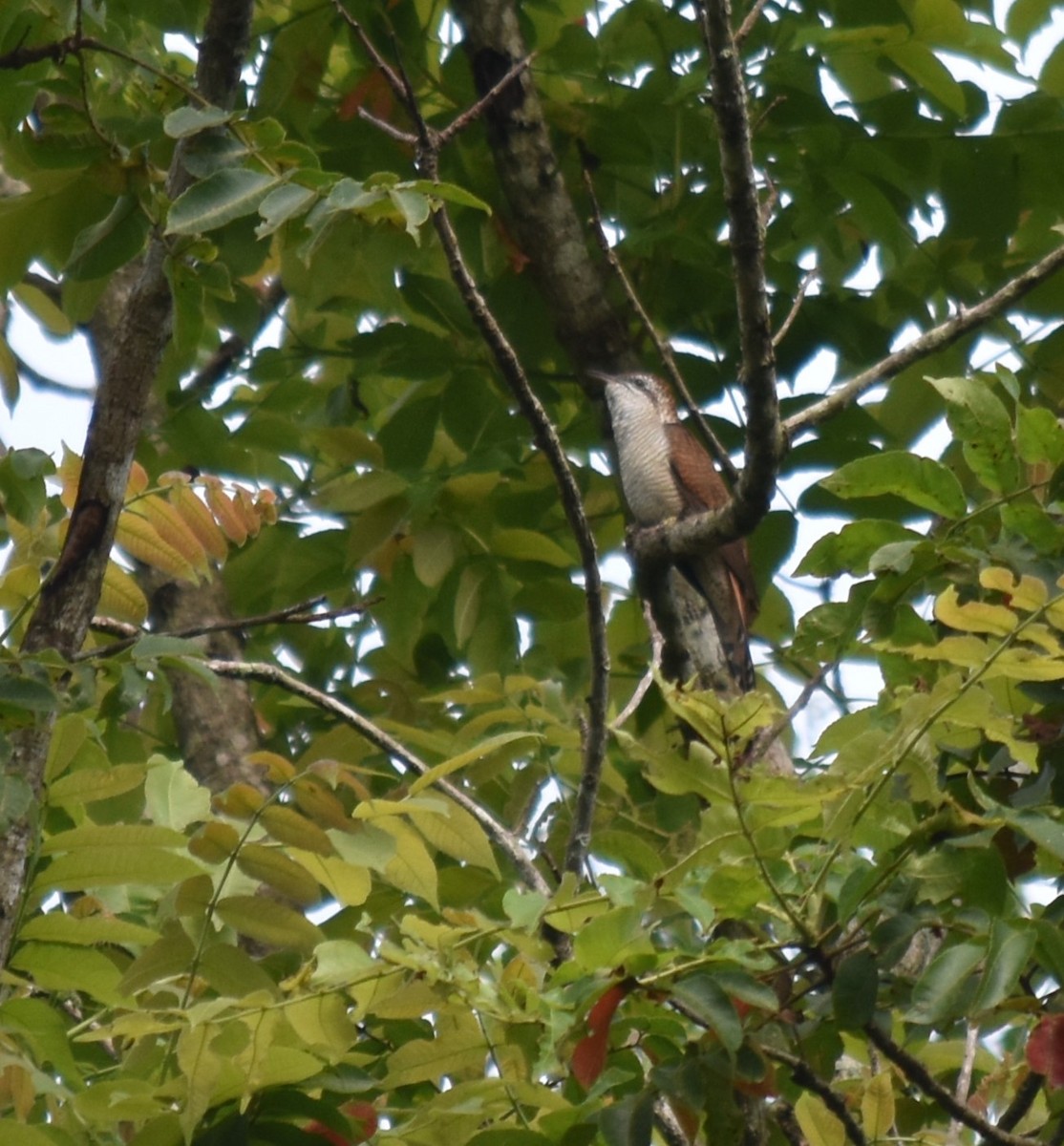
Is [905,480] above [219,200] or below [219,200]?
below

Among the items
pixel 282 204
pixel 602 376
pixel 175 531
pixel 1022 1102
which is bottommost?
pixel 1022 1102

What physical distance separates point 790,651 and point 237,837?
802 mm

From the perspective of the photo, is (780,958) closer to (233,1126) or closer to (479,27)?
(233,1126)

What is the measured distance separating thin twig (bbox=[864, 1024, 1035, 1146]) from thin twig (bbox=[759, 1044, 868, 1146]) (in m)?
0.08

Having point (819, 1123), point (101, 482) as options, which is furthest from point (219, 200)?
point (819, 1123)

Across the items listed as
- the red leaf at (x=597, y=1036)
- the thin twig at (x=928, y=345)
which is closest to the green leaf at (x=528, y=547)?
the thin twig at (x=928, y=345)

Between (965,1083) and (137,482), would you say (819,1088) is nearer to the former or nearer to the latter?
(965,1083)

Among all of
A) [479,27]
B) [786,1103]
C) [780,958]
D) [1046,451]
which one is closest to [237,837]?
[780,958]

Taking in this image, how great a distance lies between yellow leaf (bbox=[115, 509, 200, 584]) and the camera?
9.11 ft

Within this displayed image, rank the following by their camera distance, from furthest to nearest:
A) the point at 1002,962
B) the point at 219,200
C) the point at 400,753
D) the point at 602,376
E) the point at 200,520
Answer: the point at 602,376, the point at 200,520, the point at 400,753, the point at 219,200, the point at 1002,962

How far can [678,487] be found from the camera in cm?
488

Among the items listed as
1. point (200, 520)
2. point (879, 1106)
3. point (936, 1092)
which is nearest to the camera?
point (936, 1092)

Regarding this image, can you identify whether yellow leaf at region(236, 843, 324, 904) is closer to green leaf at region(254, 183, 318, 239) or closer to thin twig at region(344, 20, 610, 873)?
thin twig at region(344, 20, 610, 873)

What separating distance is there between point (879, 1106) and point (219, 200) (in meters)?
1.48
